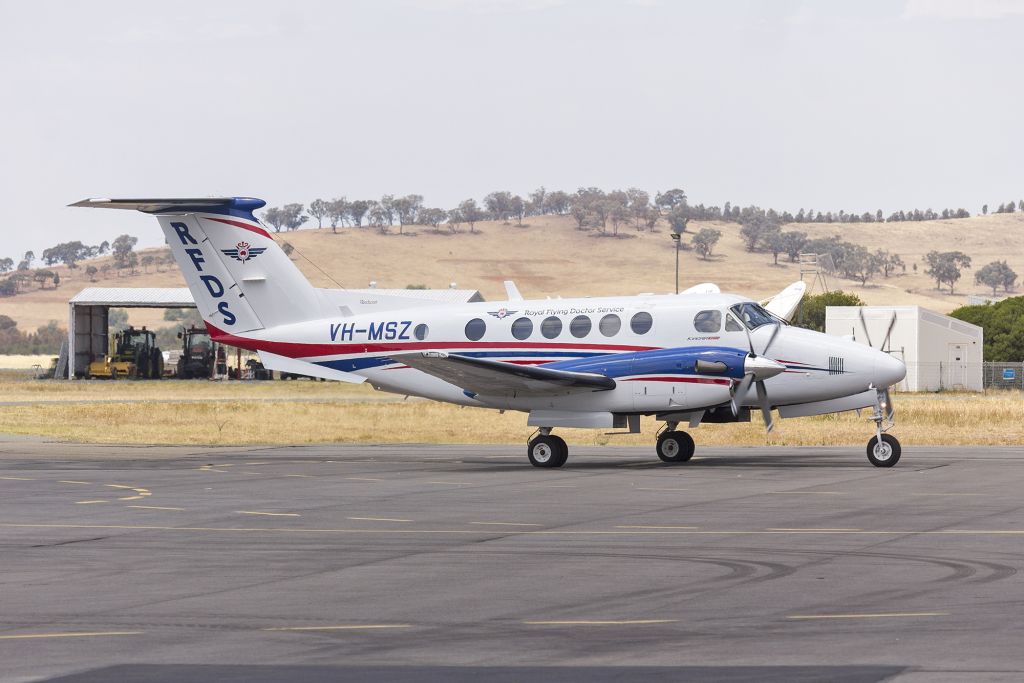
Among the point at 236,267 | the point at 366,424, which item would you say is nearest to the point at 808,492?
the point at 236,267

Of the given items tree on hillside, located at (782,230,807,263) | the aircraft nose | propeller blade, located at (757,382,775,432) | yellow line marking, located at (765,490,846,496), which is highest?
tree on hillside, located at (782,230,807,263)

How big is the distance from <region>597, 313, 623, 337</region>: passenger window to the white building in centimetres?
4918

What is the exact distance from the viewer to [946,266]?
18088 centimetres

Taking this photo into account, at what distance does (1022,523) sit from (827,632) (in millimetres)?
7340

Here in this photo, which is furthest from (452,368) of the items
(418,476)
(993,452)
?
(993,452)

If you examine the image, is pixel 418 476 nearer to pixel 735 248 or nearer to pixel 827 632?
pixel 827 632

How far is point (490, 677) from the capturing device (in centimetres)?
820

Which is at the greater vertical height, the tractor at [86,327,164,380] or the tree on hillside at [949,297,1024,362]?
the tree on hillside at [949,297,1024,362]

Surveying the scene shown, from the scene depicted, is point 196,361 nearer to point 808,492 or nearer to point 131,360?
point 131,360

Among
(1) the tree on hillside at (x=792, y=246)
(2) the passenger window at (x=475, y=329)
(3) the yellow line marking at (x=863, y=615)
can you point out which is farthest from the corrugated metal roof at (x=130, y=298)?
(1) the tree on hillside at (x=792, y=246)

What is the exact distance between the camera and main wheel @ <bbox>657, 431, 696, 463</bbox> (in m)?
27.0

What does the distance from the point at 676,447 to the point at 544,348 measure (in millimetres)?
3308

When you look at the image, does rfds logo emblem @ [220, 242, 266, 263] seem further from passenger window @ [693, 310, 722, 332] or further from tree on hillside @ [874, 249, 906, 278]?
tree on hillside @ [874, 249, 906, 278]

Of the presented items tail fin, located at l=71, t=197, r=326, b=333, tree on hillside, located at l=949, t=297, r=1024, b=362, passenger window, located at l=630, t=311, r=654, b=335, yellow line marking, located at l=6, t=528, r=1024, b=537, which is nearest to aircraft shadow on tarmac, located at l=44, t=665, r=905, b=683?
yellow line marking, located at l=6, t=528, r=1024, b=537
